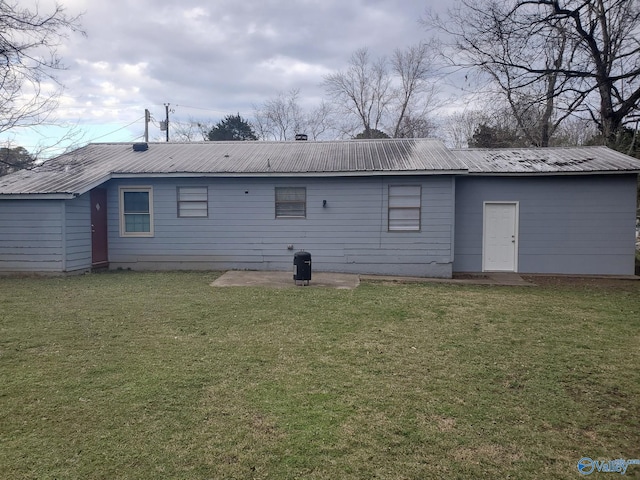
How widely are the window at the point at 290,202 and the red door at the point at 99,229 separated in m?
4.68

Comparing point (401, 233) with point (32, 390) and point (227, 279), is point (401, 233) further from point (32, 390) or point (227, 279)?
point (32, 390)

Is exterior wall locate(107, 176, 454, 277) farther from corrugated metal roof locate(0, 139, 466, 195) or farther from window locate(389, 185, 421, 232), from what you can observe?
corrugated metal roof locate(0, 139, 466, 195)

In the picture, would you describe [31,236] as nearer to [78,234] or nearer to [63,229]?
A: [63,229]

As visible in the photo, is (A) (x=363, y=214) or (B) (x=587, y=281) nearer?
(B) (x=587, y=281)

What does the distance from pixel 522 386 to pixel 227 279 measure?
715 centimetres

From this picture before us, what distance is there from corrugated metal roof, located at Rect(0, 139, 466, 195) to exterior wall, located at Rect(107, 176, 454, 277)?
1.14 ft

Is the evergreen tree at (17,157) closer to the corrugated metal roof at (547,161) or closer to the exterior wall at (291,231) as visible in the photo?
the exterior wall at (291,231)

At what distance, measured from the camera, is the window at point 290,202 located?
11.5 meters

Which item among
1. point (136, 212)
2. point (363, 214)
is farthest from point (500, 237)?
point (136, 212)

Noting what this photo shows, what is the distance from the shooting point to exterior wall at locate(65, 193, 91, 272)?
1034 centimetres

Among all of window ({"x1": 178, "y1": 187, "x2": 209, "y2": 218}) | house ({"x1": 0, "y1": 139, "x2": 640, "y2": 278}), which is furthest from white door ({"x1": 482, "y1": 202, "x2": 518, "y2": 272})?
window ({"x1": 178, "y1": 187, "x2": 209, "y2": 218})

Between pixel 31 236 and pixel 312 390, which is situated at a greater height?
pixel 31 236

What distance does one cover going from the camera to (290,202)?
11.5 metres

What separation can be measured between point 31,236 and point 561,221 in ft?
43.6
